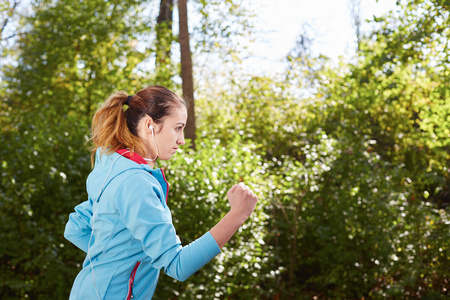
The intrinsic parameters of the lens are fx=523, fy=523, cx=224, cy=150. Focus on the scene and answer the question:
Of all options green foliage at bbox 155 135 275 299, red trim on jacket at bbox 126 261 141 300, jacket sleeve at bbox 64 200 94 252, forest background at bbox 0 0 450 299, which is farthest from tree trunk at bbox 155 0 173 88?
red trim on jacket at bbox 126 261 141 300

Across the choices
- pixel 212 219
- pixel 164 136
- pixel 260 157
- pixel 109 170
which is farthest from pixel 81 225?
pixel 260 157

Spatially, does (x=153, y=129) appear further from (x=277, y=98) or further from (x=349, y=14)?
(x=349, y=14)

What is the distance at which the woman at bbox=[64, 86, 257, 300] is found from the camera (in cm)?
174

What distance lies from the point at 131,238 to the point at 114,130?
0.46m

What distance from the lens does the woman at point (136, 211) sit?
1.74 metres

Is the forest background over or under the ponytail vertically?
over

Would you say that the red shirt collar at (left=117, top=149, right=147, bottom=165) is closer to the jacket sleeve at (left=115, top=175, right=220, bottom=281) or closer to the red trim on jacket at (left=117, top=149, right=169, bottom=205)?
the red trim on jacket at (left=117, top=149, right=169, bottom=205)

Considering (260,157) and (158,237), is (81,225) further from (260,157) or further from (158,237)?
(260,157)

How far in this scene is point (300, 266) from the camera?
21.6 feet

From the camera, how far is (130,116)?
212 centimetres

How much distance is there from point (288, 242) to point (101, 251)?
186 inches

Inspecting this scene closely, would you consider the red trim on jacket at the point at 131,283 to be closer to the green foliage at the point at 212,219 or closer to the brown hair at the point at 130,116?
the brown hair at the point at 130,116

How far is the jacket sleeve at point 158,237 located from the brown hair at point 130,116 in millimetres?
306

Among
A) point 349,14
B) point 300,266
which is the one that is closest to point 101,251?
point 300,266
